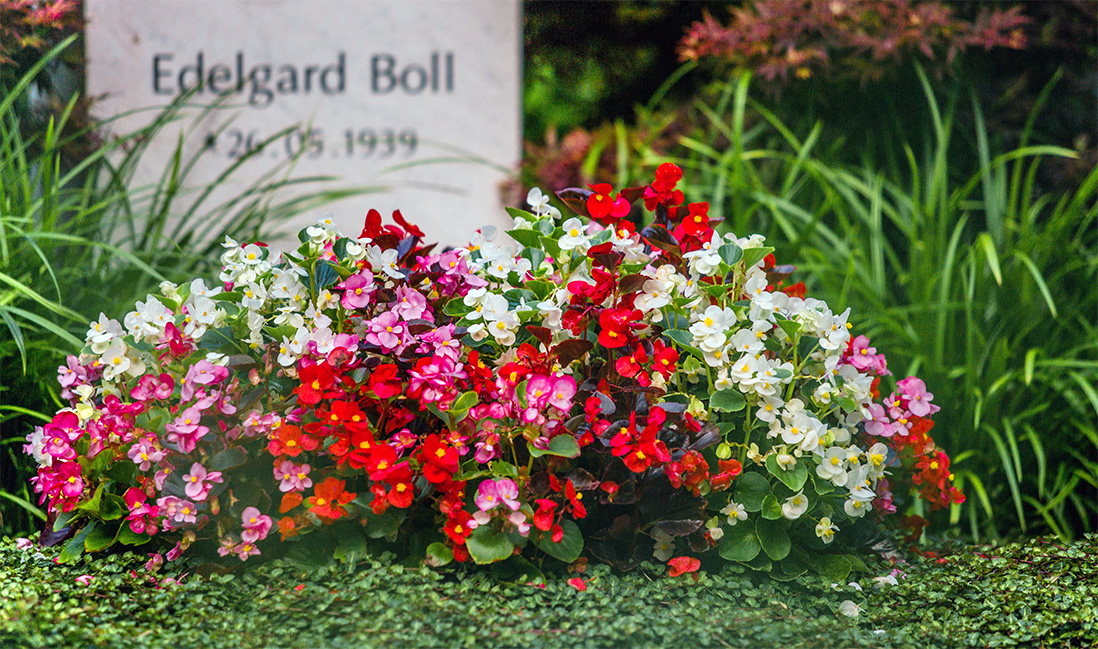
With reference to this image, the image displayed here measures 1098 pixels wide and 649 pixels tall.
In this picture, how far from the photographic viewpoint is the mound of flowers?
4.40ft

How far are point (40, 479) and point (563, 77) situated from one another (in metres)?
2.90

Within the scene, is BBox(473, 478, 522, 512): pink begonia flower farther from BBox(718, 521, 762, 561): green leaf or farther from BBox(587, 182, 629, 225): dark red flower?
BBox(587, 182, 629, 225): dark red flower

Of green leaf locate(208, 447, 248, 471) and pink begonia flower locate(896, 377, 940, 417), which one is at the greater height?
pink begonia flower locate(896, 377, 940, 417)

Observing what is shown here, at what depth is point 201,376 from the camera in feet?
4.57

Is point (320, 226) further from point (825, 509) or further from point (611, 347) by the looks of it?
point (825, 509)

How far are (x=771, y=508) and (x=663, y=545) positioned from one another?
212mm

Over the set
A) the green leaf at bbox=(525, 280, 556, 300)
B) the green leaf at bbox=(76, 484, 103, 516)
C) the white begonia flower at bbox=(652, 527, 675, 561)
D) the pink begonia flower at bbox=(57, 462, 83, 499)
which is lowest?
the white begonia flower at bbox=(652, 527, 675, 561)

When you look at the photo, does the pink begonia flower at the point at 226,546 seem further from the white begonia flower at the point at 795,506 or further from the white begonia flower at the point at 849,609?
the white begonia flower at the point at 849,609

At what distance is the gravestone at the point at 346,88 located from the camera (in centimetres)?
301

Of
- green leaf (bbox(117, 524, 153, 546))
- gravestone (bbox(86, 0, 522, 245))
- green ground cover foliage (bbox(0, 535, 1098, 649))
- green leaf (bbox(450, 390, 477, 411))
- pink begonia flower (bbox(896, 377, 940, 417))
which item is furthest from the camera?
gravestone (bbox(86, 0, 522, 245))

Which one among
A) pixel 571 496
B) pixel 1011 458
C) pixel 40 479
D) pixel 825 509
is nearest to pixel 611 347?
pixel 571 496

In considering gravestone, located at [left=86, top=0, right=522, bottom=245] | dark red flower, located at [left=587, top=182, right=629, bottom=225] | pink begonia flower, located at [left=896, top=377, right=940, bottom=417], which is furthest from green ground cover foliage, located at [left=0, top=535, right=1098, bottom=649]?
gravestone, located at [left=86, top=0, right=522, bottom=245]

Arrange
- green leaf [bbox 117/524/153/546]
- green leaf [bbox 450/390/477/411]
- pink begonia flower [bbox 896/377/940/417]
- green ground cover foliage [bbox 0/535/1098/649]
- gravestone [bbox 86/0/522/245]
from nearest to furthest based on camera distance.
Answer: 1. green ground cover foliage [bbox 0/535/1098/649]
2. green leaf [bbox 450/390/477/411]
3. green leaf [bbox 117/524/153/546]
4. pink begonia flower [bbox 896/377/940/417]
5. gravestone [bbox 86/0/522/245]

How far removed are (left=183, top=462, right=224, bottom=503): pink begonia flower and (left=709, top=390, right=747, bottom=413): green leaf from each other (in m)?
0.88
